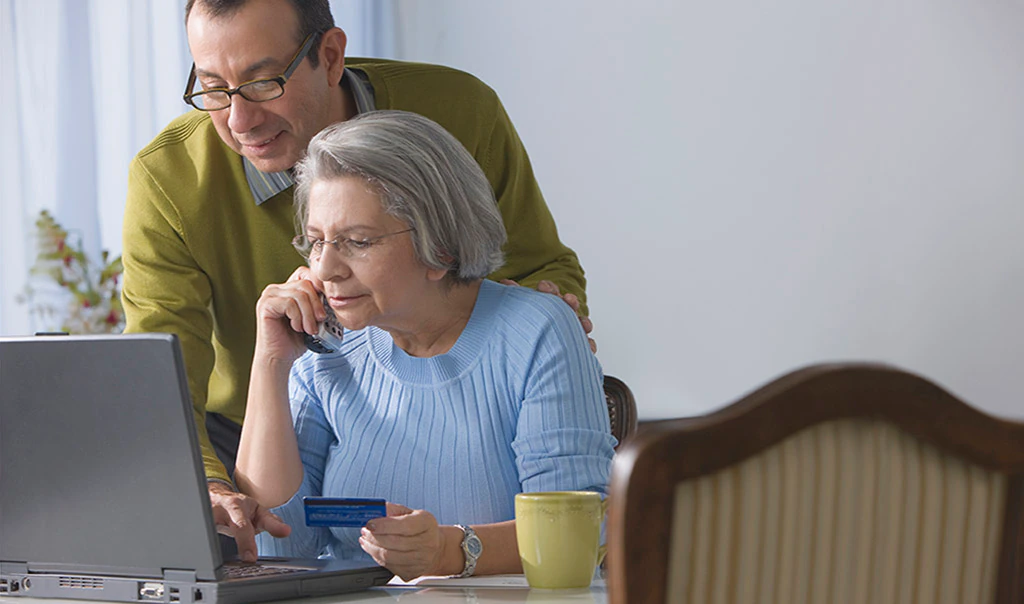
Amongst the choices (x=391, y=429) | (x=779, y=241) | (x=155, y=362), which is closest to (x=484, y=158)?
(x=391, y=429)

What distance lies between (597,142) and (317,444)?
1998mm

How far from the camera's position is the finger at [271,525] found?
4.52ft

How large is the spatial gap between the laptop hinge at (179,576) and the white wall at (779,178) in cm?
235

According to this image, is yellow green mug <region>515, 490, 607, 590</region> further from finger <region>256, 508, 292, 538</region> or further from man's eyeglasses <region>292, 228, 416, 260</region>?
man's eyeglasses <region>292, 228, 416, 260</region>

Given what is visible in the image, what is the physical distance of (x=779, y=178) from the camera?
3125 millimetres

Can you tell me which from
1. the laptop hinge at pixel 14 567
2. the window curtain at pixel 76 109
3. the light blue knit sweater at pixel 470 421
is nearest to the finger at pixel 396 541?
the light blue knit sweater at pixel 470 421

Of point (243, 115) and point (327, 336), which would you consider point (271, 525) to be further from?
point (243, 115)

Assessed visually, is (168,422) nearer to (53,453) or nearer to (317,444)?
(53,453)

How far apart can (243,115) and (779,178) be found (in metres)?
1.84

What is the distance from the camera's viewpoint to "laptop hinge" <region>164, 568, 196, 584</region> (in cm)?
106

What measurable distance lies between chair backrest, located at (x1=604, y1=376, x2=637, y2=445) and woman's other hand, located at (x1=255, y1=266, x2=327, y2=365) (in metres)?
0.51

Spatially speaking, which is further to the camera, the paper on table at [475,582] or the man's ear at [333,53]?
the man's ear at [333,53]

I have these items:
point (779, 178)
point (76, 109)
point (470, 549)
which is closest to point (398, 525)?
point (470, 549)

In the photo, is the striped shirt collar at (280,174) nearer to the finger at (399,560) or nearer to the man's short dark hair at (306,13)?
the man's short dark hair at (306,13)
